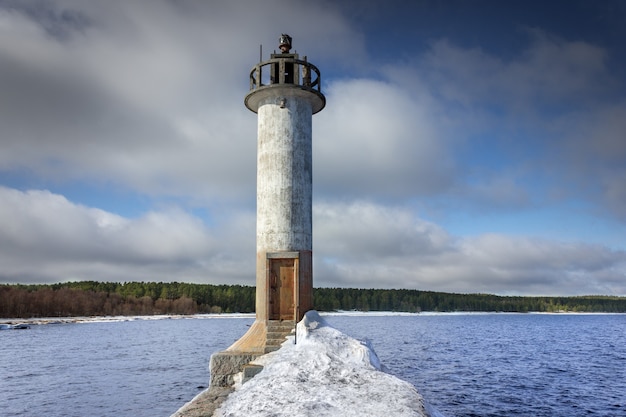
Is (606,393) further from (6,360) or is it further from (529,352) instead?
(6,360)

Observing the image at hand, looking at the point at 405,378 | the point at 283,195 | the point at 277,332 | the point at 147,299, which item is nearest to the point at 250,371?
the point at 277,332

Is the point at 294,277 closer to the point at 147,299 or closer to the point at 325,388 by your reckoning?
the point at 325,388

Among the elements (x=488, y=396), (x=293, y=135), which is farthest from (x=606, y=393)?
(x=293, y=135)

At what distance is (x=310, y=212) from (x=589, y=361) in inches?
1446

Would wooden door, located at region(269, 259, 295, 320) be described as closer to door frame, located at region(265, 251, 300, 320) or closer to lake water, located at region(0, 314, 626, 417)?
door frame, located at region(265, 251, 300, 320)

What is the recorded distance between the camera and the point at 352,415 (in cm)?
1002

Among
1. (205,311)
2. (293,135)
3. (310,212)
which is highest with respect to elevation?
(293,135)

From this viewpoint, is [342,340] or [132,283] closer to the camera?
[342,340]

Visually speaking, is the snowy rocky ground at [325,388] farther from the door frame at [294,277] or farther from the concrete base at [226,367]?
the door frame at [294,277]

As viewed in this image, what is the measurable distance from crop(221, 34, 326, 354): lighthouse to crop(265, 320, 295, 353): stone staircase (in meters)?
0.04

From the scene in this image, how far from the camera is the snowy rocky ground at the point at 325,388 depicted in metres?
10.4

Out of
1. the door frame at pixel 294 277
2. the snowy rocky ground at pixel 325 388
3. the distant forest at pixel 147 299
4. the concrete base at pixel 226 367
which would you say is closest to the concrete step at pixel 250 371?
the snowy rocky ground at pixel 325 388

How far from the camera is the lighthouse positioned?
731 inches

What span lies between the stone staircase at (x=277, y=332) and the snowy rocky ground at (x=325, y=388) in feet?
5.32
